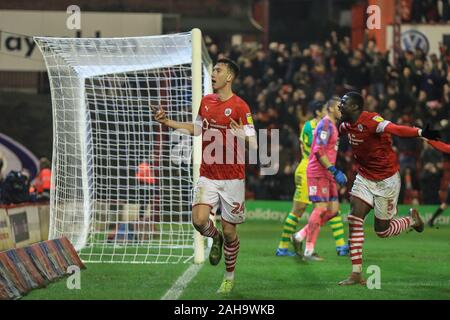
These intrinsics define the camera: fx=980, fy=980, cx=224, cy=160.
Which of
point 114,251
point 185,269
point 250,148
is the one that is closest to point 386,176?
point 250,148

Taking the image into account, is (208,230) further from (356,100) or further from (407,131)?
(407,131)

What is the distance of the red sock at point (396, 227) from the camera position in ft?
35.9

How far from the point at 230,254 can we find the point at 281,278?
4.81ft

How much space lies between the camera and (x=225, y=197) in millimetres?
9836

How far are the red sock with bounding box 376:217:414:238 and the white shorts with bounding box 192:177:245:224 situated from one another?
6.34 feet

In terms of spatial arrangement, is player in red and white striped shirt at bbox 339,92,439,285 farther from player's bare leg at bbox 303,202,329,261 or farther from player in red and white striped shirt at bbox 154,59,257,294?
player's bare leg at bbox 303,202,329,261

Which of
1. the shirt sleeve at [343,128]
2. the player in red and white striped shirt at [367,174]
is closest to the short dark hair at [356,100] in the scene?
the player in red and white striped shirt at [367,174]

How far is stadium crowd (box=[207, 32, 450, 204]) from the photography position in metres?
24.4

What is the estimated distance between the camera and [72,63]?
46.5ft

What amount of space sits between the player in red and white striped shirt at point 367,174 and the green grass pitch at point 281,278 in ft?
1.93

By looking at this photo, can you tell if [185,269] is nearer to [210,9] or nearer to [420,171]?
[420,171]

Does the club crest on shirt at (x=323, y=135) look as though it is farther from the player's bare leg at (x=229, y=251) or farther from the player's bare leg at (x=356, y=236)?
the player's bare leg at (x=229, y=251)

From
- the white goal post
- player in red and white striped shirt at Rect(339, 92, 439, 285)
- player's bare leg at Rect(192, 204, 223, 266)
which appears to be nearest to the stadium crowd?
the white goal post
